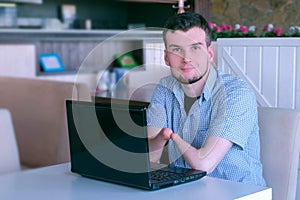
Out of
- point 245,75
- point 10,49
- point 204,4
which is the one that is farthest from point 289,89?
point 10,49

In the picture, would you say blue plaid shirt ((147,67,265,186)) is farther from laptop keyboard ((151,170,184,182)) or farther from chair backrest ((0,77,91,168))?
chair backrest ((0,77,91,168))

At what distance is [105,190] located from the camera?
1.25m

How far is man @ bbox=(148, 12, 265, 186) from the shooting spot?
1534 millimetres

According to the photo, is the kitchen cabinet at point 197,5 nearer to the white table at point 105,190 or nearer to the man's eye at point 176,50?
the man's eye at point 176,50

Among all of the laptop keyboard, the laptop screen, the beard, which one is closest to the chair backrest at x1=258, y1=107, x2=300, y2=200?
the beard

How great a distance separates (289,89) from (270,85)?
0.33 ft

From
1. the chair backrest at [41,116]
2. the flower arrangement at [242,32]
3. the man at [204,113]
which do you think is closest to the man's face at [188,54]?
the man at [204,113]

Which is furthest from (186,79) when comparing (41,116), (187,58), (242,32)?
(41,116)

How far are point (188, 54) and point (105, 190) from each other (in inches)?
20.3

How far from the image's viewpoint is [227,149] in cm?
153

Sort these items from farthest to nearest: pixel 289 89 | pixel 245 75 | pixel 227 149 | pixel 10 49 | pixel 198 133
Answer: pixel 10 49
pixel 245 75
pixel 289 89
pixel 198 133
pixel 227 149

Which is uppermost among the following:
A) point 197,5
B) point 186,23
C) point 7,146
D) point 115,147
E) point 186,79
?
point 197,5

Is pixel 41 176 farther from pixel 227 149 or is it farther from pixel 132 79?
pixel 132 79

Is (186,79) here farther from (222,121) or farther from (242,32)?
(242,32)
